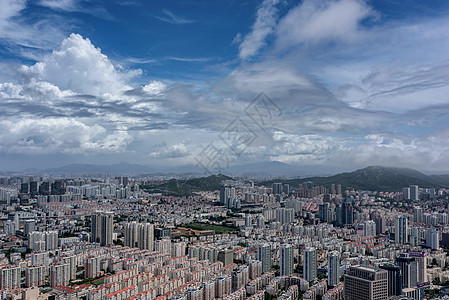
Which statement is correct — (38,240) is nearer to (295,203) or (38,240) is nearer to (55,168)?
(295,203)

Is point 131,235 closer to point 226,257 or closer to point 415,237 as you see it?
point 226,257

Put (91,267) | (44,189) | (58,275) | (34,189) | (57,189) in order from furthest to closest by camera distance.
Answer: (57,189), (44,189), (34,189), (91,267), (58,275)

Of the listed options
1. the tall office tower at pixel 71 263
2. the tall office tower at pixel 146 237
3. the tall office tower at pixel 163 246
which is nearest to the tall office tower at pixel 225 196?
the tall office tower at pixel 146 237

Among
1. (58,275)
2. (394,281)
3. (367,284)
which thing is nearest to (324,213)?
(394,281)

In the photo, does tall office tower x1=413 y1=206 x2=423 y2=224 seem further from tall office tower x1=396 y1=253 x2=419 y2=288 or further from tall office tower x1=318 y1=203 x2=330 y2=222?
tall office tower x1=396 y1=253 x2=419 y2=288

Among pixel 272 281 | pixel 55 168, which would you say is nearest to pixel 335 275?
pixel 272 281

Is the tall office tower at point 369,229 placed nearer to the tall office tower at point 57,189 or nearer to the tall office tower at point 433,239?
the tall office tower at point 433,239
